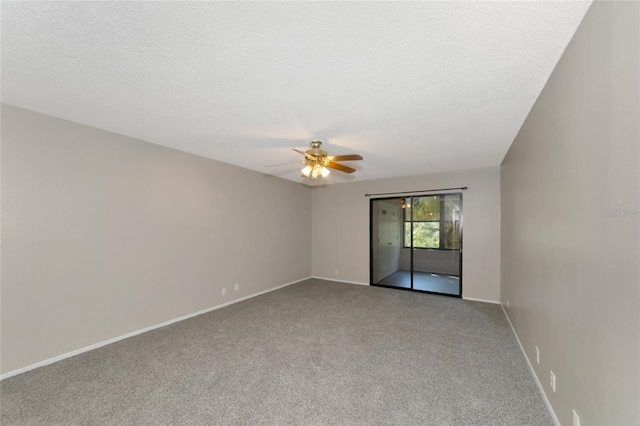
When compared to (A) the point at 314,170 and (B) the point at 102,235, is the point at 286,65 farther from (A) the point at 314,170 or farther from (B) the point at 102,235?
(B) the point at 102,235

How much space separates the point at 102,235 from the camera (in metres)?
2.95

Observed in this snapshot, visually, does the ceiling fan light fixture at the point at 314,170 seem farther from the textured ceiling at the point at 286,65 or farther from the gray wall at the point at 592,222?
the gray wall at the point at 592,222

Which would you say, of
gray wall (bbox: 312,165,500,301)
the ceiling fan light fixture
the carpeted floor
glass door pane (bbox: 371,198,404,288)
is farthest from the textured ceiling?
glass door pane (bbox: 371,198,404,288)

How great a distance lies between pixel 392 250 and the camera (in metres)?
5.99

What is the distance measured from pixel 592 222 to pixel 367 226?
4.55 meters

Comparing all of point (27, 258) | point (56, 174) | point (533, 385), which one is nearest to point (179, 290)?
point (27, 258)

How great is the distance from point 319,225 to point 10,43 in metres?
5.42

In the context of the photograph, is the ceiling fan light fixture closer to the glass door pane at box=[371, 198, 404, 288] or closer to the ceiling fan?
the ceiling fan

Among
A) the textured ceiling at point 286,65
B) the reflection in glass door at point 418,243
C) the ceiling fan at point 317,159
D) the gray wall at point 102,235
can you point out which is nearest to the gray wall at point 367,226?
the reflection in glass door at point 418,243

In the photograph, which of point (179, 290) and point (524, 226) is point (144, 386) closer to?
point (179, 290)

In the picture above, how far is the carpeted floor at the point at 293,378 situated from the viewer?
1.88m

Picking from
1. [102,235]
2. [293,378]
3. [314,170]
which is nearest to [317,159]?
[314,170]

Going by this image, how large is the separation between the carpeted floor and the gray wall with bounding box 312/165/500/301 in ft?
3.69

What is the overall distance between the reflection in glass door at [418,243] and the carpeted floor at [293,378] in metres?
1.56
